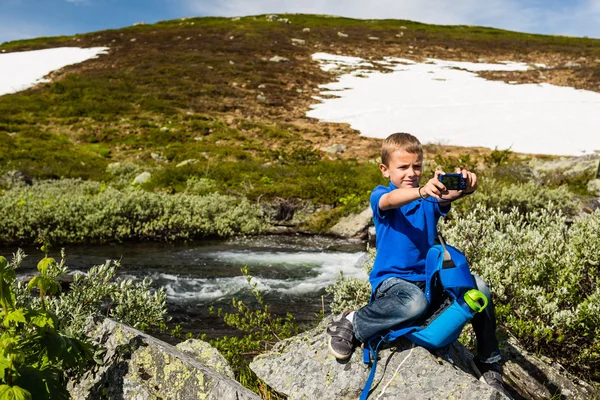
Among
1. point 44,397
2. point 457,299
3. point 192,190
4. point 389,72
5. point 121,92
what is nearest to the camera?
point 44,397

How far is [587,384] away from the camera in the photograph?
4.07 m

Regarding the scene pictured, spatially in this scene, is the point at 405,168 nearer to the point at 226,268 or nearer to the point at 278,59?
the point at 226,268

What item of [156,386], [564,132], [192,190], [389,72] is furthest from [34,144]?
[389,72]

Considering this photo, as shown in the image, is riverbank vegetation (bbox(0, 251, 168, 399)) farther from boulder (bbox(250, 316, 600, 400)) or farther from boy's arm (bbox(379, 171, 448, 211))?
boy's arm (bbox(379, 171, 448, 211))

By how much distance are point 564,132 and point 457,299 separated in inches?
Answer: 1076

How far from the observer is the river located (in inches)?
298

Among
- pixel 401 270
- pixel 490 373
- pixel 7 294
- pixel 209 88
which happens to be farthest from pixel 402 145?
pixel 209 88

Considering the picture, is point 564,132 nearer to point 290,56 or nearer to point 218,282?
point 218,282

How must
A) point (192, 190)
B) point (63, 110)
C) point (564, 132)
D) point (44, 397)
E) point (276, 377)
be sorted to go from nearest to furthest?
point (44, 397)
point (276, 377)
point (192, 190)
point (564, 132)
point (63, 110)

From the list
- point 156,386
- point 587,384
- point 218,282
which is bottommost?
point 218,282

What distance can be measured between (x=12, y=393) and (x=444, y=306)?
271cm

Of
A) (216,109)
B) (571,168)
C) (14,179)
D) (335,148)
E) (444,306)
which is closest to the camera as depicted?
(444,306)

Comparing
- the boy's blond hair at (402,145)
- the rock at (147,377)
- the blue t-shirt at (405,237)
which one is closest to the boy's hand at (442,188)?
the blue t-shirt at (405,237)

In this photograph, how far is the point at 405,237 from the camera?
344cm
